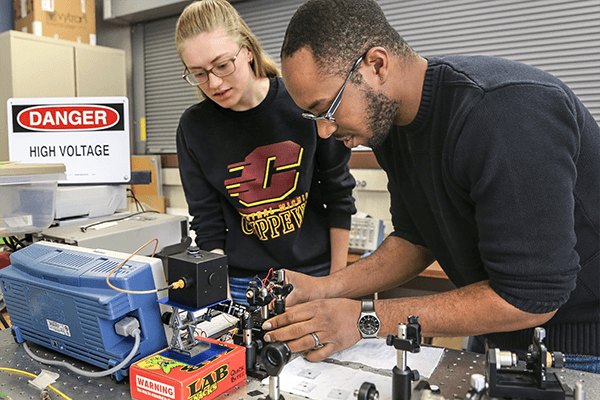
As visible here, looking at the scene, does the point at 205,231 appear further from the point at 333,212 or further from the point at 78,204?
the point at 78,204

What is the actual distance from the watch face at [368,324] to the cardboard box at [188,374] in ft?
0.83

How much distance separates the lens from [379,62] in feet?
2.97

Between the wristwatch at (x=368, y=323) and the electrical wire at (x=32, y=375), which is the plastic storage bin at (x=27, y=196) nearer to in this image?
the electrical wire at (x=32, y=375)

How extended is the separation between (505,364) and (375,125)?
20.6 inches

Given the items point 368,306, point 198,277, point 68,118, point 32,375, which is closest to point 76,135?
point 68,118

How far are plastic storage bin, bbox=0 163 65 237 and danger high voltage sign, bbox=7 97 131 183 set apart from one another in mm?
403

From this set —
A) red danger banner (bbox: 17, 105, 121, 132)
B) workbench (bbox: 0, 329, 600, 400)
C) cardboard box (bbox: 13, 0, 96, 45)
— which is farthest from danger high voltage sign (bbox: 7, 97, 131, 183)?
cardboard box (bbox: 13, 0, 96, 45)

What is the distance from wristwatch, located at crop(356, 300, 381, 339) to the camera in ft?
3.07

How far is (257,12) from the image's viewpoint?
127 inches

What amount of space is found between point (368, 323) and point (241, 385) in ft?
0.95

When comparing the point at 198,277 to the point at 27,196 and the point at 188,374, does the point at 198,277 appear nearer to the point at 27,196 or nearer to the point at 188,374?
the point at 188,374

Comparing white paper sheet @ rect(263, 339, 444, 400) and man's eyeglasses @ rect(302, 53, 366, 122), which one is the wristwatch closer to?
white paper sheet @ rect(263, 339, 444, 400)

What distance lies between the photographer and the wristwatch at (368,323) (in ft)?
3.07

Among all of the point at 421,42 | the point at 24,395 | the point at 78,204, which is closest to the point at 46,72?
the point at 78,204
